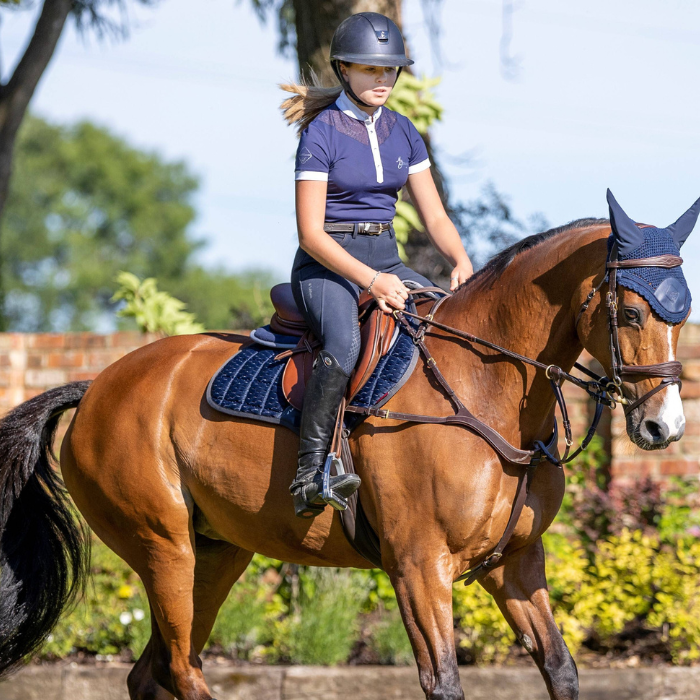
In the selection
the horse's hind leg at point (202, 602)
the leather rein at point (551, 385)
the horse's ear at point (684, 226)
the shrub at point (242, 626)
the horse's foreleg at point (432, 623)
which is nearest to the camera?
the leather rein at point (551, 385)

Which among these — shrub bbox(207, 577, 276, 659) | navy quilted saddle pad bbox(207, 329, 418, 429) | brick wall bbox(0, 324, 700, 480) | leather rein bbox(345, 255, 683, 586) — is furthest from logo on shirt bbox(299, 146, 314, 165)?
brick wall bbox(0, 324, 700, 480)

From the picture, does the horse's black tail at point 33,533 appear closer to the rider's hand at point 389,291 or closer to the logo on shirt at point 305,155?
the logo on shirt at point 305,155

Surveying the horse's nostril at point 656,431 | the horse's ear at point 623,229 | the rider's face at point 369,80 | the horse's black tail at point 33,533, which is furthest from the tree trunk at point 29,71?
the horse's nostril at point 656,431

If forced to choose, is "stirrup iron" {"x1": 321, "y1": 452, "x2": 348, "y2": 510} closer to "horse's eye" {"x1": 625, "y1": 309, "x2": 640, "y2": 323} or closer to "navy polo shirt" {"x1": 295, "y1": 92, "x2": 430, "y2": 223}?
"navy polo shirt" {"x1": 295, "y1": 92, "x2": 430, "y2": 223}

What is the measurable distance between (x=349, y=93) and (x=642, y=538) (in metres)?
3.86

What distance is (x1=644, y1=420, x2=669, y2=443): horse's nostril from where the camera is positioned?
3010 mm

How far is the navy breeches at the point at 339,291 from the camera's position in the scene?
143 inches

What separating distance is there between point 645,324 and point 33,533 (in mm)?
3350

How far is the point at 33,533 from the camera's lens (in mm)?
4738

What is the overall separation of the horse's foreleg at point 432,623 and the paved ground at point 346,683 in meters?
2.43

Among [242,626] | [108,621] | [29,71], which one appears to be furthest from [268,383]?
[29,71]

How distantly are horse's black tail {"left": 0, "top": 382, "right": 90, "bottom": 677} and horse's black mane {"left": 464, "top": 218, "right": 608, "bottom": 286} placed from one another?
7.94ft

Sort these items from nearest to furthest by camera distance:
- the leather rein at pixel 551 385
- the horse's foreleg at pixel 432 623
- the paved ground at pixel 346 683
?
1. the leather rein at pixel 551 385
2. the horse's foreleg at pixel 432 623
3. the paved ground at pixel 346 683

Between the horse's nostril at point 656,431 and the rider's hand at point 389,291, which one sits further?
the rider's hand at point 389,291
